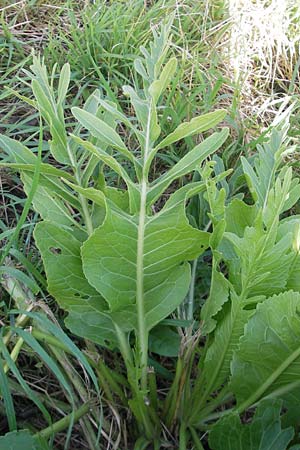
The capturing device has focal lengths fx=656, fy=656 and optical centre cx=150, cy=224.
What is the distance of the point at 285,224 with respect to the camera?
3.43 feet

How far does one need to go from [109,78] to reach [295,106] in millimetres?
485

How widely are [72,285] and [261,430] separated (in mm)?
365

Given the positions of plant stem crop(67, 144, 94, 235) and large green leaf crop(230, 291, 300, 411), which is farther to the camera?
plant stem crop(67, 144, 94, 235)

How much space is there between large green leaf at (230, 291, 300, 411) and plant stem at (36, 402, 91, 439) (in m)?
0.24

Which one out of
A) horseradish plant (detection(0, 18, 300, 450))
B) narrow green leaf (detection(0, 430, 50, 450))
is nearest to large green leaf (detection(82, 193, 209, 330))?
horseradish plant (detection(0, 18, 300, 450))

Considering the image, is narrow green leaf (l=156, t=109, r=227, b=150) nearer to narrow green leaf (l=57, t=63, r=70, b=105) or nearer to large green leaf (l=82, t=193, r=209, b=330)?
large green leaf (l=82, t=193, r=209, b=330)

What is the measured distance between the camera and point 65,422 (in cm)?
103

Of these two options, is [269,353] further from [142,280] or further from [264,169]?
[264,169]

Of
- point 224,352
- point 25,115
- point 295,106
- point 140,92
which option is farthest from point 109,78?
point 224,352

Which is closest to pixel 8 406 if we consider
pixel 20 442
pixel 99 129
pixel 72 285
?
pixel 20 442

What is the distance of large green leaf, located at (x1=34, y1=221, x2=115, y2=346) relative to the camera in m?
1.04

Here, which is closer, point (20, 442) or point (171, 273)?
point (20, 442)

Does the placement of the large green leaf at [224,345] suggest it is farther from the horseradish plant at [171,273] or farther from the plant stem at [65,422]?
the plant stem at [65,422]

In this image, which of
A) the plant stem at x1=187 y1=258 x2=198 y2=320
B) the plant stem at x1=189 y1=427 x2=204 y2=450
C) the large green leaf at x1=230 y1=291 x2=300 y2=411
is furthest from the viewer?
the plant stem at x1=187 y1=258 x2=198 y2=320
